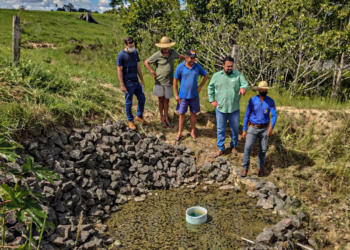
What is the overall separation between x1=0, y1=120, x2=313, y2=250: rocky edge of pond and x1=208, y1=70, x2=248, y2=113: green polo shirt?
1108mm

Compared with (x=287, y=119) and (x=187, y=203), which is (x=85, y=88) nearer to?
(x=187, y=203)

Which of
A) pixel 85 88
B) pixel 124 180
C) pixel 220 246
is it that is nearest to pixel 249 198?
pixel 220 246

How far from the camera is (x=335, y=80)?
8430mm

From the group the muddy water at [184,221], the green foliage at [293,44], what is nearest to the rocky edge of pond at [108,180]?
the muddy water at [184,221]

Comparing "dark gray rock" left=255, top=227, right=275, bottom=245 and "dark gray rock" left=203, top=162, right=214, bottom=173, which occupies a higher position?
"dark gray rock" left=203, top=162, right=214, bottom=173

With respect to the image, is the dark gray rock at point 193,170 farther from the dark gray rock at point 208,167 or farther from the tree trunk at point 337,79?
the tree trunk at point 337,79

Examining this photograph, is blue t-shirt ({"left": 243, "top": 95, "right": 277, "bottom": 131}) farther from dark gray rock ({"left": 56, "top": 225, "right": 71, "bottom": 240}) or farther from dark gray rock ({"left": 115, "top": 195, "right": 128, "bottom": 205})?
dark gray rock ({"left": 56, "top": 225, "right": 71, "bottom": 240})

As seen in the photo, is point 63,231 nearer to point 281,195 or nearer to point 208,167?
point 208,167

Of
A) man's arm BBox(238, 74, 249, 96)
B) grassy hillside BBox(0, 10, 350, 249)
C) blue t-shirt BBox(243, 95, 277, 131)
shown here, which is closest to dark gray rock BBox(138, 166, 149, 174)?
grassy hillside BBox(0, 10, 350, 249)

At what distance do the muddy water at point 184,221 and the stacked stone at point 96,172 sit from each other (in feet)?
0.88

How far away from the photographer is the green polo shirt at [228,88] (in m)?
5.59

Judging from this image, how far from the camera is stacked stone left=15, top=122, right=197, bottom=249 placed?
438 centimetres

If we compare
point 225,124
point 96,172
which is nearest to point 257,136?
point 225,124

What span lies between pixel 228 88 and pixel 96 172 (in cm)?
278
